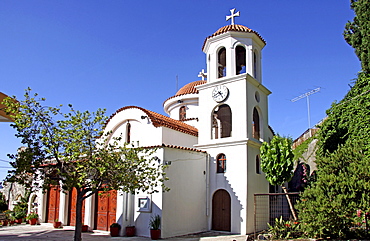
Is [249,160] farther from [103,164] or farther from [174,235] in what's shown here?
[103,164]

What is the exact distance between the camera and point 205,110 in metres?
18.8

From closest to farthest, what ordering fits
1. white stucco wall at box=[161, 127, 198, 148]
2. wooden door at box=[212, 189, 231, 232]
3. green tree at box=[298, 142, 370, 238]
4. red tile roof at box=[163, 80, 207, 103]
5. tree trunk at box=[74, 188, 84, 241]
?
green tree at box=[298, 142, 370, 238]
tree trunk at box=[74, 188, 84, 241]
wooden door at box=[212, 189, 231, 232]
white stucco wall at box=[161, 127, 198, 148]
red tile roof at box=[163, 80, 207, 103]

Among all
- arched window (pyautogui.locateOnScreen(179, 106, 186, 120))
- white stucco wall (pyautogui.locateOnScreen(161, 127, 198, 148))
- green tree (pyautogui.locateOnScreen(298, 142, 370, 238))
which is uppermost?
arched window (pyautogui.locateOnScreen(179, 106, 186, 120))

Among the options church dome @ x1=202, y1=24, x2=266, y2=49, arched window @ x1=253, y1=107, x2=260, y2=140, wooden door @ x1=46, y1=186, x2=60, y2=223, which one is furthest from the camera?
wooden door @ x1=46, y1=186, x2=60, y2=223

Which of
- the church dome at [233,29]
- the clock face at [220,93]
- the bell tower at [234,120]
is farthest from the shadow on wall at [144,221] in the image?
the church dome at [233,29]

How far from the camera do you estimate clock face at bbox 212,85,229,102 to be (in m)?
18.1

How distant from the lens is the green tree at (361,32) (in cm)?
1356

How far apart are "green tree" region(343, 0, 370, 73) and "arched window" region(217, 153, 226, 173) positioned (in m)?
7.81

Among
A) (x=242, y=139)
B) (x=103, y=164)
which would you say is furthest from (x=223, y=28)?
(x=103, y=164)

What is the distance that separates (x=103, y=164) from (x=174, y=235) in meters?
6.06

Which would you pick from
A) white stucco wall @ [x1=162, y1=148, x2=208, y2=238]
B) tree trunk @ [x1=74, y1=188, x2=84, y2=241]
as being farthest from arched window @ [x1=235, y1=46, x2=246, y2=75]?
tree trunk @ [x1=74, y1=188, x2=84, y2=241]

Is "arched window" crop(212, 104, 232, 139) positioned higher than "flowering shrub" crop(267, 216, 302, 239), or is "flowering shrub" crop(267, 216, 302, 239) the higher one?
"arched window" crop(212, 104, 232, 139)

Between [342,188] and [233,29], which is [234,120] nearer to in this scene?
[233,29]

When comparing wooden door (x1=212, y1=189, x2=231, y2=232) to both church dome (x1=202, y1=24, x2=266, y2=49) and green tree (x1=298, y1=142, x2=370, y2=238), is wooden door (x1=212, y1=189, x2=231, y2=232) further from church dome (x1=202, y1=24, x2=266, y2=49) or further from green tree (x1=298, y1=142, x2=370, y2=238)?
church dome (x1=202, y1=24, x2=266, y2=49)
